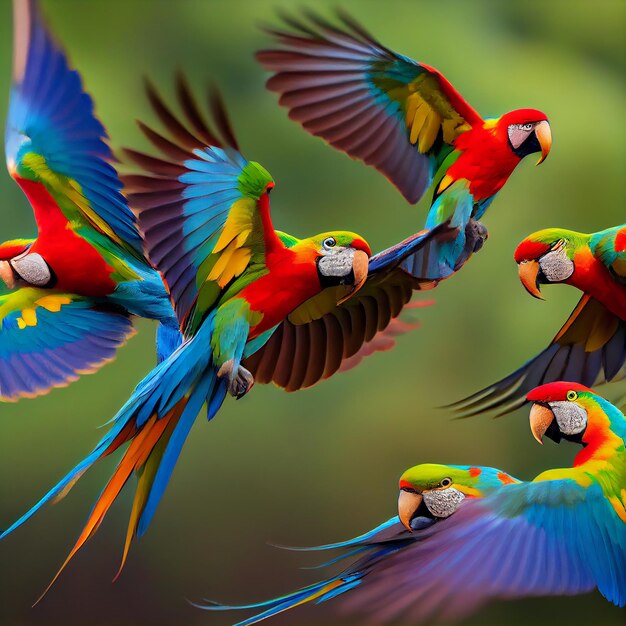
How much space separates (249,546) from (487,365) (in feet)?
1.62

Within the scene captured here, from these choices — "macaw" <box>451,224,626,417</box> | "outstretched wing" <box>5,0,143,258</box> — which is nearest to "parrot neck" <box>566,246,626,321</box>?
"macaw" <box>451,224,626,417</box>

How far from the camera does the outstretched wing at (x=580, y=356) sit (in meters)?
1.34

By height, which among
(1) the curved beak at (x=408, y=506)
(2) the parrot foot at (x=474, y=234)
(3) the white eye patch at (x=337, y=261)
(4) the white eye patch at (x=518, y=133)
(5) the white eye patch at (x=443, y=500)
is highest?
(4) the white eye patch at (x=518, y=133)

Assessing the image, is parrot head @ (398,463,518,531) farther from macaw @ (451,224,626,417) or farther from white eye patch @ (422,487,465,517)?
macaw @ (451,224,626,417)

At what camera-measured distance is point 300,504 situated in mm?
1486

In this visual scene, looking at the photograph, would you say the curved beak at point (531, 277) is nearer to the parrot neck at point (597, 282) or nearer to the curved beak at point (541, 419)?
the parrot neck at point (597, 282)

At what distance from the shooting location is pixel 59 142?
1.28 metres

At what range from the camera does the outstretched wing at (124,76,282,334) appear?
1102 mm

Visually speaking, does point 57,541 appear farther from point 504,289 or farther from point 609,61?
point 609,61

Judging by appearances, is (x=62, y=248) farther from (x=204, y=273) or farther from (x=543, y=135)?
(x=543, y=135)

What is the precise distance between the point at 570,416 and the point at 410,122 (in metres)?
0.47

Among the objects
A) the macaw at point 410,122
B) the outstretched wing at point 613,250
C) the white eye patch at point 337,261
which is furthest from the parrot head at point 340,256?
the outstretched wing at point 613,250

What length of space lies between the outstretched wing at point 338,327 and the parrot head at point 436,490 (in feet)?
0.67

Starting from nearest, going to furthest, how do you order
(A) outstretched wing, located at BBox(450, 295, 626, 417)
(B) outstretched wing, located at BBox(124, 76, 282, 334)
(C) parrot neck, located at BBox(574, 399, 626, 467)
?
(B) outstretched wing, located at BBox(124, 76, 282, 334) → (C) parrot neck, located at BBox(574, 399, 626, 467) → (A) outstretched wing, located at BBox(450, 295, 626, 417)
